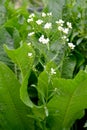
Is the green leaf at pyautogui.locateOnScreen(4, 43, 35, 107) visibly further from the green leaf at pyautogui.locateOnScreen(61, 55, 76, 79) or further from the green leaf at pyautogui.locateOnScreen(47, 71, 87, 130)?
the green leaf at pyautogui.locateOnScreen(61, 55, 76, 79)

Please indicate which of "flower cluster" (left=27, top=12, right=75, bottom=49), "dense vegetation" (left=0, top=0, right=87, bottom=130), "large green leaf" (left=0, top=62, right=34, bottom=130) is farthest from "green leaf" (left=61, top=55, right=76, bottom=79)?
"large green leaf" (left=0, top=62, right=34, bottom=130)

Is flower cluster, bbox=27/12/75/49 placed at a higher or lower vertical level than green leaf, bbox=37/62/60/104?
higher

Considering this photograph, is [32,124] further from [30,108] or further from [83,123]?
[83,123]

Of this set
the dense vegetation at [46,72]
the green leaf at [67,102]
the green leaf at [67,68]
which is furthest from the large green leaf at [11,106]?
the green leaf at [67,68]

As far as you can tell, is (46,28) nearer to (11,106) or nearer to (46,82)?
(46,82)

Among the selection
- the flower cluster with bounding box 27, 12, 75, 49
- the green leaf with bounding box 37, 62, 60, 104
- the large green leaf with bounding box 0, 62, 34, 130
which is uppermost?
the flower cluster with bounding box 27, 12, 75, 49

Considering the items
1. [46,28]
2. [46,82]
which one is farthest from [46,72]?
[46,28]

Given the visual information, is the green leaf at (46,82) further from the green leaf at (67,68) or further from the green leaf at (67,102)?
the green leaf at (67,68)

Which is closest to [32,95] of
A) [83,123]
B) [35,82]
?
[35,82]

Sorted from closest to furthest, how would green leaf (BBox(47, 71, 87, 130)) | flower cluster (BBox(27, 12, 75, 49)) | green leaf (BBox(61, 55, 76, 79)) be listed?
green leaf (BBox(47, 71, 87, 130))
flower cluster (BBox(27, 12, 75, 49))
green leaf (BBox(61, 55, 76, 79))

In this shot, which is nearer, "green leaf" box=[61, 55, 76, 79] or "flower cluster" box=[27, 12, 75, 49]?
"flower cluster" box=[27, 12, 75, 49]
